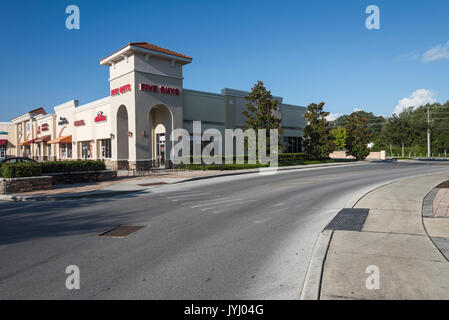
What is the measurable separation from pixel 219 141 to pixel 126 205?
22.4 meters

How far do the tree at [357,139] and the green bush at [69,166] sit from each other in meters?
37.1

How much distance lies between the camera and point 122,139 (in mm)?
29703

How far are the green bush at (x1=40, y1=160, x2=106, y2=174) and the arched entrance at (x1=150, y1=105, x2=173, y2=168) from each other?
886 cm

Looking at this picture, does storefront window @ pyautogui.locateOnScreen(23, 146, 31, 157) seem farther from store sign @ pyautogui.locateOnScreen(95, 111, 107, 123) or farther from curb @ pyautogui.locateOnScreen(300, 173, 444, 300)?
curb @ pyautogui.locateOnScreen(300, 173, 444, 300)

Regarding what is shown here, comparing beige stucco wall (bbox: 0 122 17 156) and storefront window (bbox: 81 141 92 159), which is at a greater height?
beige stucco wall (bbox: 0 122 17 156)

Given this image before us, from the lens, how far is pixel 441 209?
29.7ft

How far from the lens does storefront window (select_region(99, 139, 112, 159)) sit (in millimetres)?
32938

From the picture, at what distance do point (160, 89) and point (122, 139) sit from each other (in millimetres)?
6660

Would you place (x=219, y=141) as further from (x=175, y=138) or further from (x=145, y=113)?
(x=145, y=113)

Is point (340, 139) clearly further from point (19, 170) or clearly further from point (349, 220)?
point (19, 170)

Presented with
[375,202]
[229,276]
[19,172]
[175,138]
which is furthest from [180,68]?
[229,276]

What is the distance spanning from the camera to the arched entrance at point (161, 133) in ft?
94.5

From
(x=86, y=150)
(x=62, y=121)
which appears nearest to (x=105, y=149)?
(x=86, y=150)

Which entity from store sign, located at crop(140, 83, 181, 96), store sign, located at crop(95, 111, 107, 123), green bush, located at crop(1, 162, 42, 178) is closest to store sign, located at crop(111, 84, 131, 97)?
store sign, located at crop(140, 83, 181, 96)
